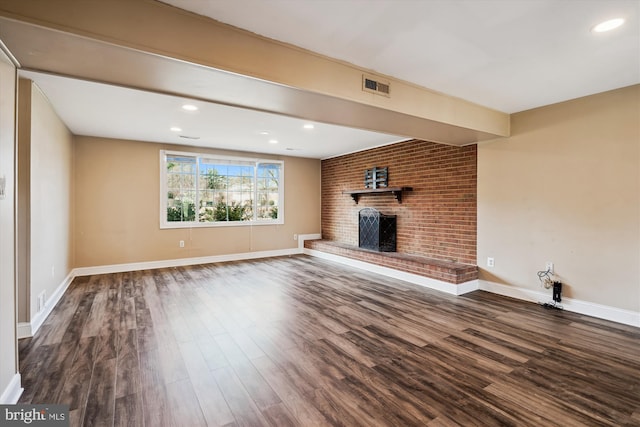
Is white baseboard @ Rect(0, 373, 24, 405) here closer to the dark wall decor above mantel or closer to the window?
the window

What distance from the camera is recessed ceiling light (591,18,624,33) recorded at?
1883 millimetres

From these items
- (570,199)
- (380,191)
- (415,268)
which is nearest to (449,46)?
(570,199)

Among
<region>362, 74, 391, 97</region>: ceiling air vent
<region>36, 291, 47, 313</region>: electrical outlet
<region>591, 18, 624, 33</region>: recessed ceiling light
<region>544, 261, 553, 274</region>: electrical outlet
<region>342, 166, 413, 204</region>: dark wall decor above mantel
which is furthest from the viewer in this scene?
<region>342, 166, 413, 204</region>: dark wall decor above mantel

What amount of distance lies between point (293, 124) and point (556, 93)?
306 centimetres

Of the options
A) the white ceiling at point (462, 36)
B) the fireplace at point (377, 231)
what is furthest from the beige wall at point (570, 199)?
the fireplace at point (377, 231)

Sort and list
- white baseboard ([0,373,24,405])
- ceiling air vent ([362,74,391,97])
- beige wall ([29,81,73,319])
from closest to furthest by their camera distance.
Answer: white baseboard ([0,373,24,405]) < ceiling air vent ([362,74,391,97]) < beige wall ([29,81,73,319])

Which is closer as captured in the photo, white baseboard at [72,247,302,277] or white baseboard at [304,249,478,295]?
white baseboard at [304,249,478,295]

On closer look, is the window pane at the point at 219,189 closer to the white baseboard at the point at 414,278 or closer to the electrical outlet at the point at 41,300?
the white baseboard at the point at 414,278

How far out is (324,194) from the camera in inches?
287

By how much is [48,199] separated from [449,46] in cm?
435

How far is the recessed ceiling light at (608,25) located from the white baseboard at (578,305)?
8.85 feet

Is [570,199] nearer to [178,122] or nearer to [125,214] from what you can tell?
[178,122]

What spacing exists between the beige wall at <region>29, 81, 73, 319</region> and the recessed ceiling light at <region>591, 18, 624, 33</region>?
4.67m

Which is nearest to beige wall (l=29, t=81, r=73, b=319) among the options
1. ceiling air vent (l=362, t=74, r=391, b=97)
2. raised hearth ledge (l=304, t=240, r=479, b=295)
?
ceiling air vent (l=362, t=74, r=391, b=97)
